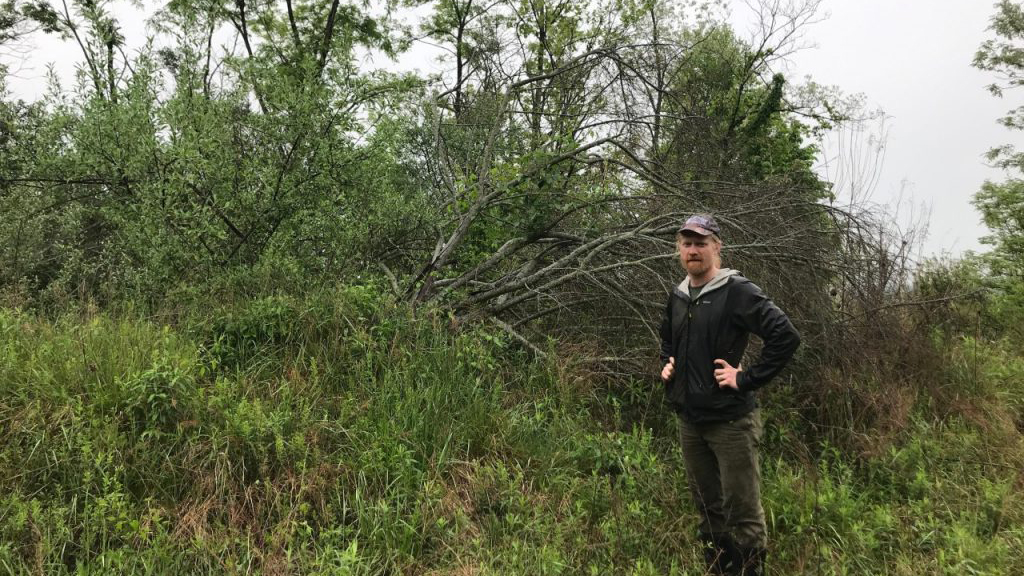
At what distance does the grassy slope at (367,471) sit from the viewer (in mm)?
2627

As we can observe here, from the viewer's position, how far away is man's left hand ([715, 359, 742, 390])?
2588 millimetres

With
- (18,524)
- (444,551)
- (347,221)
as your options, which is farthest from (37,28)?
(444,551)

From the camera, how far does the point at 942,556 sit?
2.83 meters

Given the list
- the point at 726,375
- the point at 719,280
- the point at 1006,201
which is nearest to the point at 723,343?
the point at 726,375

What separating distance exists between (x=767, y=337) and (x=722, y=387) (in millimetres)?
346

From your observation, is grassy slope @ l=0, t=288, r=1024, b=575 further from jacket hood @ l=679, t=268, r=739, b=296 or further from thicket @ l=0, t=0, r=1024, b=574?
jacket hood @ l=679, t=268, r=739, b=296

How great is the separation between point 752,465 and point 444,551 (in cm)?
171

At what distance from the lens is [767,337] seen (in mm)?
2584

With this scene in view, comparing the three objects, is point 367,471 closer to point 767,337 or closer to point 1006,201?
point 767,337

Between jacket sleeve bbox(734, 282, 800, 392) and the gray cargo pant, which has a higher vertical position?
jacket sleeve bbox(734, 282, 800, 392)

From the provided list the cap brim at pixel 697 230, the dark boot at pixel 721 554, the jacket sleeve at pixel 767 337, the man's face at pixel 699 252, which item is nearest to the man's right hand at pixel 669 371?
the jacket sleeve at pixel 767 337

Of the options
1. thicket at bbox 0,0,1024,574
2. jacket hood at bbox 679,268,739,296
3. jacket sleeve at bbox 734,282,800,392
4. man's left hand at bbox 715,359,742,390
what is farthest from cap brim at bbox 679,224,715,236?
thicket at bbox 0,0,1024,574

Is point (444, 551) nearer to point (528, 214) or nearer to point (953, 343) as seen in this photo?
point (528, 214)

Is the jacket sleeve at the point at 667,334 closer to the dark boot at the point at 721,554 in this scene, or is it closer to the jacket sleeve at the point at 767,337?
the jacket sleeve at the point at 767,337
